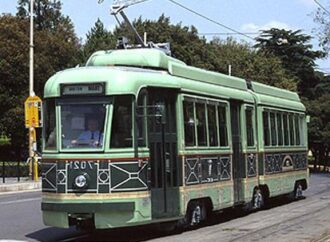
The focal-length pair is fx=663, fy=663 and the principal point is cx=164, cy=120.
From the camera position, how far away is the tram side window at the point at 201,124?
14039mm

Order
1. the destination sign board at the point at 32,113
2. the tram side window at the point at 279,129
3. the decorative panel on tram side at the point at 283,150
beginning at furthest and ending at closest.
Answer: the destination sign board at the point at 32,113 → the tram side window at the point at 279,129 → the decorative panel on tram side at the point at 283,150

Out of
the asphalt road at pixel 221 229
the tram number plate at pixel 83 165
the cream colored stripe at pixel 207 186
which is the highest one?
the tram number plate at pixel 83 165

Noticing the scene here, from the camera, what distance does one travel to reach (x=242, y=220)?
1599cm

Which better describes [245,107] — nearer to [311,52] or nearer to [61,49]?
[61,49]

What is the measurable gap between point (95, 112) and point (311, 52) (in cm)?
5988

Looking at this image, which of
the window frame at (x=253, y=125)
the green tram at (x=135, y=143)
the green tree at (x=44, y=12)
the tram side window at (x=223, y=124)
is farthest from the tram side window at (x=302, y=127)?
the green tree at (x=44, y=12)

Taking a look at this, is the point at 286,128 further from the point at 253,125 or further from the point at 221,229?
the point at 221,229

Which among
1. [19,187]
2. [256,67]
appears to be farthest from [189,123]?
[256,67]

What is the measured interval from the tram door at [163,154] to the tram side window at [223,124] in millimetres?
2318

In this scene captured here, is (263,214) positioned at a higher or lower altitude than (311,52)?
lower

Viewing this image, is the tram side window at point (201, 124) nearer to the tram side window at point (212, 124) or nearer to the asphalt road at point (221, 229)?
the tram side window at point (212, 124)

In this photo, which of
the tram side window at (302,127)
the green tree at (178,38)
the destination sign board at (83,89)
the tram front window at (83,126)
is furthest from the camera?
the green tree at (178,38)

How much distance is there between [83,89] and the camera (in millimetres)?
12031

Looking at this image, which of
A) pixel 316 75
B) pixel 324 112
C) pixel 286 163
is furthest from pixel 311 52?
pixel 286 163
